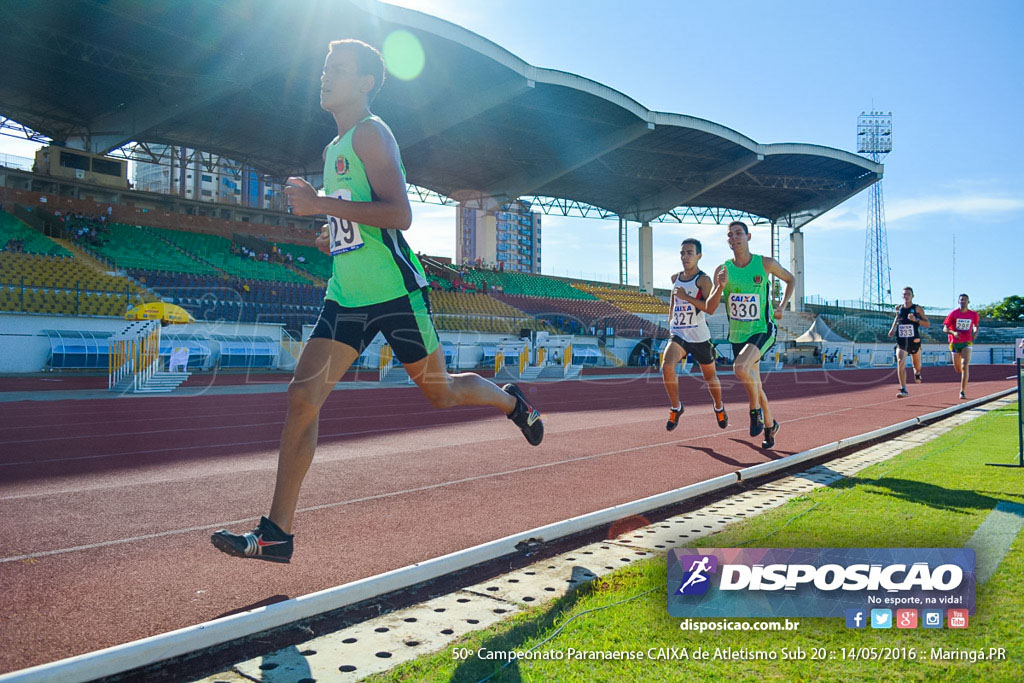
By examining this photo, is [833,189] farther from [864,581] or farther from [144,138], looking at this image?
[864,581]

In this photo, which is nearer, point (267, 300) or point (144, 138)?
point (267, 300)

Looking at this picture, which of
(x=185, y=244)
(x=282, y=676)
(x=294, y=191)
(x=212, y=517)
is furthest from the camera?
(x=185, y=244)

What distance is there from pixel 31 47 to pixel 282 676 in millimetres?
31715

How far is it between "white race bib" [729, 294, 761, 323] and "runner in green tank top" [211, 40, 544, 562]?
5003 mm

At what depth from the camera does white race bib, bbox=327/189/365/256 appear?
3.20 m

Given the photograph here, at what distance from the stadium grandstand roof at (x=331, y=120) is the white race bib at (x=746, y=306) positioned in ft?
66.0

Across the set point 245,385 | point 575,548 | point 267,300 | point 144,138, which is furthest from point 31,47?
point 575,548

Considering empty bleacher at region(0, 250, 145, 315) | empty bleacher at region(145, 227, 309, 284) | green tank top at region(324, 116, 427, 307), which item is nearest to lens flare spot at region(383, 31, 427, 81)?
empty bleacher at region(145, 227, 309, 284)

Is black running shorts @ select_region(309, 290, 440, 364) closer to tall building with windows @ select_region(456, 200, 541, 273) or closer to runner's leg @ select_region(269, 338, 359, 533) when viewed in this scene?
runner's leg @ select_region(269, 338, 359, 533)

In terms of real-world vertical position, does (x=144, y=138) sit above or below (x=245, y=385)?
above

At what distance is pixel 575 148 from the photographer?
124 feet

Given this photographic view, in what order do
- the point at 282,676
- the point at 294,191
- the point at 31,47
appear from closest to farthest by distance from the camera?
the point at 282,676 → the point at 294,191 → the point at 31,47

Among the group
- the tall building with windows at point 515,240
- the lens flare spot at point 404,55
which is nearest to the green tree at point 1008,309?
the tall building with windows at point 515,240

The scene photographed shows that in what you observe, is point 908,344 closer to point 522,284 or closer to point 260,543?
point 260,543
